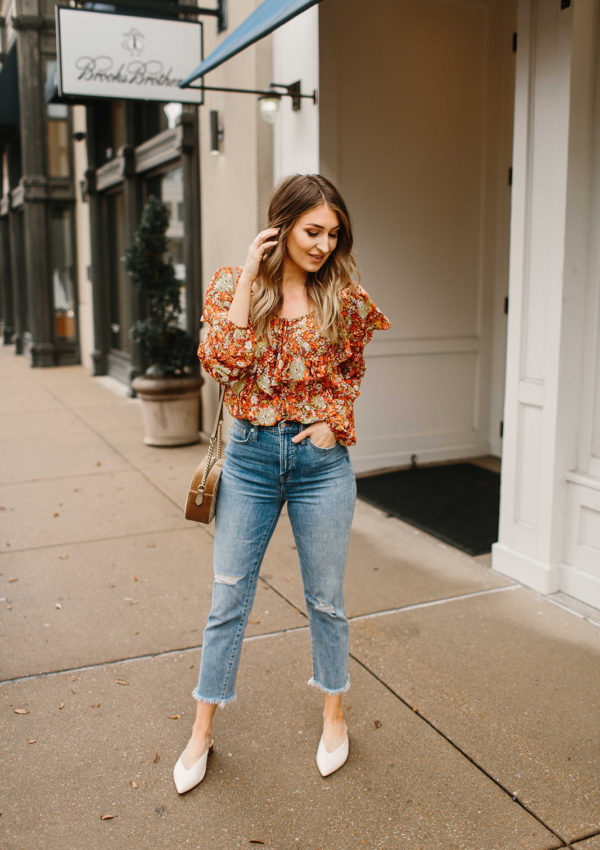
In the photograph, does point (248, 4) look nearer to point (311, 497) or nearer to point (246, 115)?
point (246, 115)

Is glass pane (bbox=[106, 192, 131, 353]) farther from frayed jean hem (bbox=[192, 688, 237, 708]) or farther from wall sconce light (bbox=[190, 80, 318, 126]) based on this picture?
frayed jean hem (bbox=[192, 688, 237, 708])

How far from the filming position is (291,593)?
14.3ft

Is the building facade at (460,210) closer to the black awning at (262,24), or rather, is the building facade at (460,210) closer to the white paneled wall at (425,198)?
the white paneled wall at (425,198)

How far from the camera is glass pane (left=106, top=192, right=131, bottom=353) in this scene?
1223cm

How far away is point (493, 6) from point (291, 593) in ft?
16.1

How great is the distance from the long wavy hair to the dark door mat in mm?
2646

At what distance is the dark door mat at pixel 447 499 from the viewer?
5207 mm

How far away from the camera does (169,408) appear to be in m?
7.71

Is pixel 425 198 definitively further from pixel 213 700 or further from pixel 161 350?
pixel 213 700

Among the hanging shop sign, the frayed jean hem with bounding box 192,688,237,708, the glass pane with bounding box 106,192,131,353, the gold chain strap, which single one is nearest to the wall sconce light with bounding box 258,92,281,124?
the hanging shop sign

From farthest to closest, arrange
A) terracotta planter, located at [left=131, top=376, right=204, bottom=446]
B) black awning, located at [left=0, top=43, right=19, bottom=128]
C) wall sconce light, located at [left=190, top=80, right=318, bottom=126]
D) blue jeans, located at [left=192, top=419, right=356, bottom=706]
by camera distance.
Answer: black awning, located at [left=0, top=43, right=19, bottom=128] → terracotta planter, located at [left=131, top=376, right=204, bottom=446] → wall sconce light, located at [left=190, top=80, right=318, bottom=126] → blue jeans, located at [left=192, top=419, right=356, bottom=706]

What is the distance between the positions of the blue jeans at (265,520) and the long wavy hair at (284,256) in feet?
1.11

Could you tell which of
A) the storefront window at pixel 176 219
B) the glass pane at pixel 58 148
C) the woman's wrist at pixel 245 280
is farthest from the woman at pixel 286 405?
the glass pane at pixel 58 148

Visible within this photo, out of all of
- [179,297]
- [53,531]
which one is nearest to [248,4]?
[179,297]
